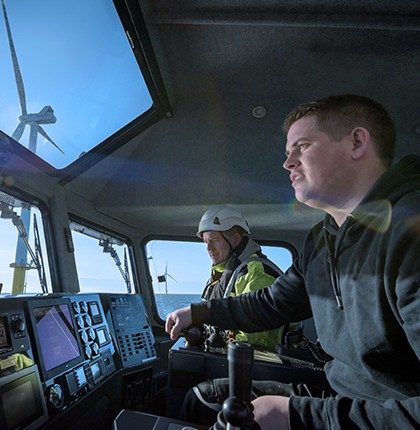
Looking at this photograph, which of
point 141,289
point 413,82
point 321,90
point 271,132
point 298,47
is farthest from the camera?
point 141,289

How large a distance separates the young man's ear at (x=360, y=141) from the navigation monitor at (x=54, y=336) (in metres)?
1.46

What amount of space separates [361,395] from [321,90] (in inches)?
86.0

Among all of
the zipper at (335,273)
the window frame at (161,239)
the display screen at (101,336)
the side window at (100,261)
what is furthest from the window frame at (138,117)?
the window frame at (161,239)

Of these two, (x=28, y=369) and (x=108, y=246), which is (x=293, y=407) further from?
(x=108, y=246)

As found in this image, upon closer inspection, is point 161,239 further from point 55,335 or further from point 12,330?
point 12,330

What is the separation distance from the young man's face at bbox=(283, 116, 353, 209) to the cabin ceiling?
947 mm

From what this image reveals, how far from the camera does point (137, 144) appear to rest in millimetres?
2930

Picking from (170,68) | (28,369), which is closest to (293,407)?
(28,369)

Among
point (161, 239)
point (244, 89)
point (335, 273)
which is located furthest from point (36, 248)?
point (161, 239)

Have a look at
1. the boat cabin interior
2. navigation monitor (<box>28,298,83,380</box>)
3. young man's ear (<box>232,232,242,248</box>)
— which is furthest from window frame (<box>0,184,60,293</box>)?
young man's ear (<box>232,232,242,248</box>)

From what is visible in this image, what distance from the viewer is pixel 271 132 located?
2875 millimetres

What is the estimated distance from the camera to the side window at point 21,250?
2.07 metres

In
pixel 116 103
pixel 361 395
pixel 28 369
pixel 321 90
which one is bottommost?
pixel 361 395

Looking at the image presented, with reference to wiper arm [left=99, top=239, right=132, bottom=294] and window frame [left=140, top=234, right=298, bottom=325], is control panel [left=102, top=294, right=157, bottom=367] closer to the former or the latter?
wiper arm [left=99, top=239, right=132, bottom=294]
